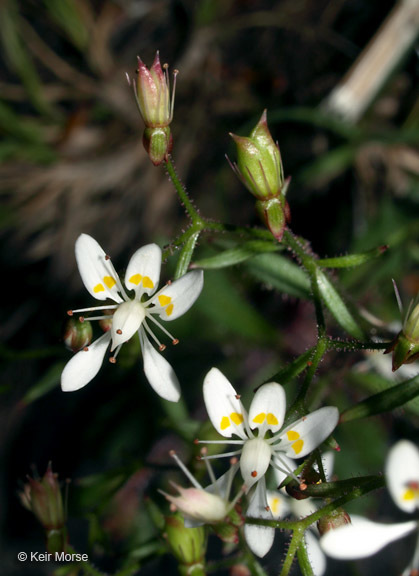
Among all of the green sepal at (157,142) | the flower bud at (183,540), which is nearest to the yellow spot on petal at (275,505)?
the flower bud at (183,540)

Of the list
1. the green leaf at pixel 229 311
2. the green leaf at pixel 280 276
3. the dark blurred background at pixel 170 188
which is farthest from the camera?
the dark blurred background at pixel 170 188

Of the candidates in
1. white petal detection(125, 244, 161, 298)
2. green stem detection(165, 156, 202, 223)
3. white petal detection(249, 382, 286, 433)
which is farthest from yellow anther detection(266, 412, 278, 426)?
green stem detection(165, 156, 202, 223)

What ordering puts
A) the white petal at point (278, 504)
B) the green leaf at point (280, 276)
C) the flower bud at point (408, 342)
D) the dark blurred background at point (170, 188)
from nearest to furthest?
1. the flower bud at point (408, 342)
2. the white petal at point (278, 504)
3. the green leaf at point (280, 276)
4. the dark blurred background at point (170, 188)

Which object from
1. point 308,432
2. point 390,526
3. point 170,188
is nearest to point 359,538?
point 390,526

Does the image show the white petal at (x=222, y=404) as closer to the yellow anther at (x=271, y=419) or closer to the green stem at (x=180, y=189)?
the yellow anther at (x=271, y=419)

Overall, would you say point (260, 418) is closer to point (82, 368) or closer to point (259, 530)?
point (259, 530)

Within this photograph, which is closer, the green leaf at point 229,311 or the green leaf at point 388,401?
the green leaf at point 388,401

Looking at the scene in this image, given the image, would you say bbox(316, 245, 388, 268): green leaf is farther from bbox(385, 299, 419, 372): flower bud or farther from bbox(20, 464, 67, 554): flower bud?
bbox(20, 464, 67, 554): flower bud

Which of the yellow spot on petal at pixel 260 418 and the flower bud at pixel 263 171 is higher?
the flower bud at pixel 263 171
